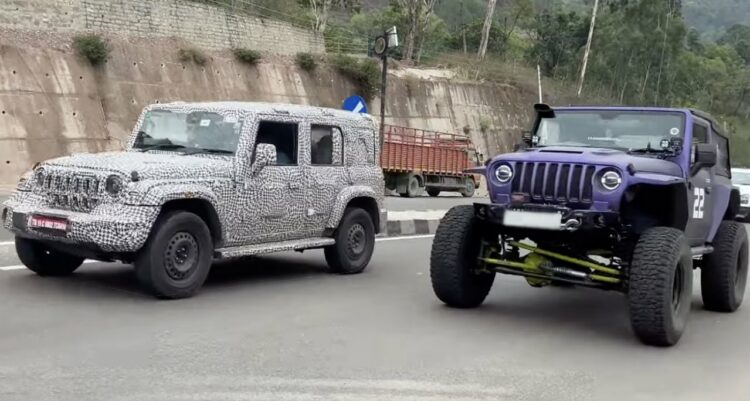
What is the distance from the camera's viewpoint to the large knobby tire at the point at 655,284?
6207 millimetres

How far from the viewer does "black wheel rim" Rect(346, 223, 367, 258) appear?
32.1ft

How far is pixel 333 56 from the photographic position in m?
38.8

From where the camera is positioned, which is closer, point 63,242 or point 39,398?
point 39,398

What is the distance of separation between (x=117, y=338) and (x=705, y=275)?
5802mm

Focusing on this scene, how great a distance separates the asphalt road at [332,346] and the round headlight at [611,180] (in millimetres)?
1286

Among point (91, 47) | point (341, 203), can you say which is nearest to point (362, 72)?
point (91, 47)

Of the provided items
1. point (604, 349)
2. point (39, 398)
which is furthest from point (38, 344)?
point (604, 349)

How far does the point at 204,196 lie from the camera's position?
7586mm

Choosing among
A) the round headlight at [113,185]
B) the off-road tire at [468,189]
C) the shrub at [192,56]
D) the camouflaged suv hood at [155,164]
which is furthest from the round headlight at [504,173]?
the off-road tire at [468,189]

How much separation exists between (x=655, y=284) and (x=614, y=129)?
203 cm

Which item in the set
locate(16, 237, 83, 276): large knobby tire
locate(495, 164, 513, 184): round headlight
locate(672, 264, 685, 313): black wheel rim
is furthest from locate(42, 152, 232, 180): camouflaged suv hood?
locate(672, 264, 685, 313): black wheel rim

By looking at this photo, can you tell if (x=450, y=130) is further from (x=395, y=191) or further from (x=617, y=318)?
(x=617, y=318)

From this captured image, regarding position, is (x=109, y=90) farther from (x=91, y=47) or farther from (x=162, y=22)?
(x=162, y=22)

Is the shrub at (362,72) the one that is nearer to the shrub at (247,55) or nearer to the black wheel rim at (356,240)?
the shrub at (247,55)
